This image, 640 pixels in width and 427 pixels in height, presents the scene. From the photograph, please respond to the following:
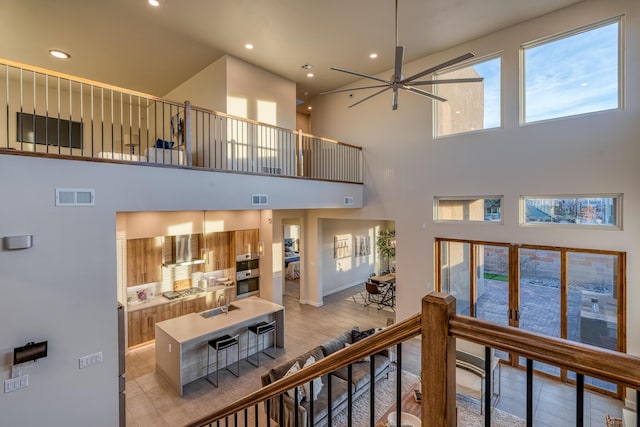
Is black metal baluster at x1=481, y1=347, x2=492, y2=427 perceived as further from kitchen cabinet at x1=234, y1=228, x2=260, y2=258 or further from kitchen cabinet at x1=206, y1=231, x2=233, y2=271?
kitchen cabinet at x1=234, y1=228, x2=260, y2=258

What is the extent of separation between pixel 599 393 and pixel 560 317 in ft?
4.04

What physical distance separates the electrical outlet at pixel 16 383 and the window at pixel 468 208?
23.1ft

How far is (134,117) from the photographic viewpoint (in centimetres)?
995

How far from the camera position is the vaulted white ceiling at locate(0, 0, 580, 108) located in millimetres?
5301

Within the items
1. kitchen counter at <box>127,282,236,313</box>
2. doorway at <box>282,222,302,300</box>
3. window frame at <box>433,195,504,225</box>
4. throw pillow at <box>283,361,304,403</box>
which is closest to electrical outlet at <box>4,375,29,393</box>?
throw pillow at <box>283,361,304,403</box>

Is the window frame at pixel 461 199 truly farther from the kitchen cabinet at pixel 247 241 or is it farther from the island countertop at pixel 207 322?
the kitchen cabinet at pixel 247 241

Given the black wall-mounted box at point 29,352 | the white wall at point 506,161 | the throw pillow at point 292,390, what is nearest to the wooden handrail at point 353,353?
the throw pillow at point 292,390

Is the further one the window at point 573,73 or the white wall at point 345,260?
the white wall at point 345,260

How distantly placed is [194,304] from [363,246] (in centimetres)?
671

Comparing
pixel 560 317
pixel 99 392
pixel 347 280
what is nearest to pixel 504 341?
pixel 99 392

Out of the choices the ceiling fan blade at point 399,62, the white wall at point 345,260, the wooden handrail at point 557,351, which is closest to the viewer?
the wooden handrail at point 557,351

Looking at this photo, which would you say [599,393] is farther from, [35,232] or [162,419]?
[35,232]

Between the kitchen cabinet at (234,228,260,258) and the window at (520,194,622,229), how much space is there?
6484mm

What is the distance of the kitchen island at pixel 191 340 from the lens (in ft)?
17.5
